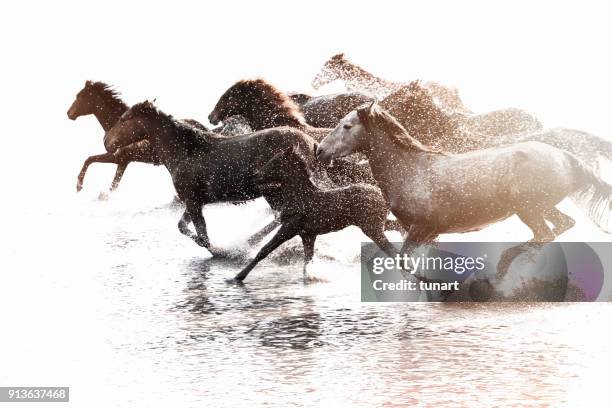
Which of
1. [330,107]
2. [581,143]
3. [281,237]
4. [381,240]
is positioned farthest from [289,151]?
[581,143]

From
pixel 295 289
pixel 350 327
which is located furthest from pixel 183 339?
pixel 295 289

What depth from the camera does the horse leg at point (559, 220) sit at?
9781 mm

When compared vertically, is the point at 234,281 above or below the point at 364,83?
below

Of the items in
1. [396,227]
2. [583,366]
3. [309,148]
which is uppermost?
[309,148]

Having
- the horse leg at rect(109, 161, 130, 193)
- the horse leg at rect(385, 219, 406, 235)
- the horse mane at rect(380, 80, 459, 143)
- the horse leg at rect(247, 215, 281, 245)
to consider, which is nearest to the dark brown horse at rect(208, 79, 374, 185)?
the horse mane at rect(380, 80, 459, 143)

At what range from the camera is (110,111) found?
633 inches

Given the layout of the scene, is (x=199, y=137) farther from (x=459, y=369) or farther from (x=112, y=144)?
(x=459, y=369)

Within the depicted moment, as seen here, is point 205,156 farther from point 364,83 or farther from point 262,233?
point 364,83

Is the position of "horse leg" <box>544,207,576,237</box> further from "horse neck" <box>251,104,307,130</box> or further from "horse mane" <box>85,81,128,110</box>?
"horse mane" <box>85,81,128,110</box>

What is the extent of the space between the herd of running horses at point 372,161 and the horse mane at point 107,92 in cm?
314

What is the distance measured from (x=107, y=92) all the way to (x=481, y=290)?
318 inches

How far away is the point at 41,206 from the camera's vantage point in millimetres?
15898

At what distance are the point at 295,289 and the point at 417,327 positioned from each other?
A: 1.76 m

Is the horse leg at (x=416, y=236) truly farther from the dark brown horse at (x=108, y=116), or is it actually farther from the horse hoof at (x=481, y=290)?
the dark brown horse at (x=108, y=116)
